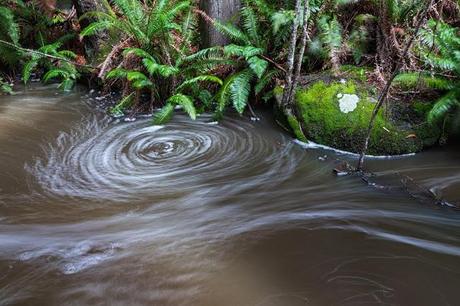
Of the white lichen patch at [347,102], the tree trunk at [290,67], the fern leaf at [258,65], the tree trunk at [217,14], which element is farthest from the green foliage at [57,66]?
the white lichen patch at [347,102]

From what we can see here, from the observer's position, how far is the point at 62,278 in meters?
2.75

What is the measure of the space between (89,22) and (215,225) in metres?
6.20

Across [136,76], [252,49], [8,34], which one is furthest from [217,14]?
[8,34]

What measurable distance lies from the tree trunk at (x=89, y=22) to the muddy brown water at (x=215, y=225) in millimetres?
3158

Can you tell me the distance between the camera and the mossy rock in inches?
193

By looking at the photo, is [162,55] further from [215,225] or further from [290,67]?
[215,225]

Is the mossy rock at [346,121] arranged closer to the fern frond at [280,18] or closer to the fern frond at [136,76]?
the fern frond at [280,18]

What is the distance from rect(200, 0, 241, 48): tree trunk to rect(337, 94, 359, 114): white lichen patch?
2.45 meters

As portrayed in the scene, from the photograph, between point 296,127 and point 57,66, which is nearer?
point 296,127

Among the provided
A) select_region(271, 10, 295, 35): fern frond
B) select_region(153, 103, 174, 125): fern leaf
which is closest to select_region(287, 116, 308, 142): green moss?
select_region(271, 10, 295, 35): fern frond

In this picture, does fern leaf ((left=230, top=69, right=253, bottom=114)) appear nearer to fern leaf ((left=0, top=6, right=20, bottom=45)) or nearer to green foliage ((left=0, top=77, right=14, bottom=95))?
green foliage ((left=0, top=77, right=14, bottom=95))

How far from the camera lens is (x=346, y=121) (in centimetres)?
507

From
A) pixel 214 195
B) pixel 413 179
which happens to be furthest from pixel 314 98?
pixel 214 195

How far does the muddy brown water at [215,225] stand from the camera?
2631 millimetres
